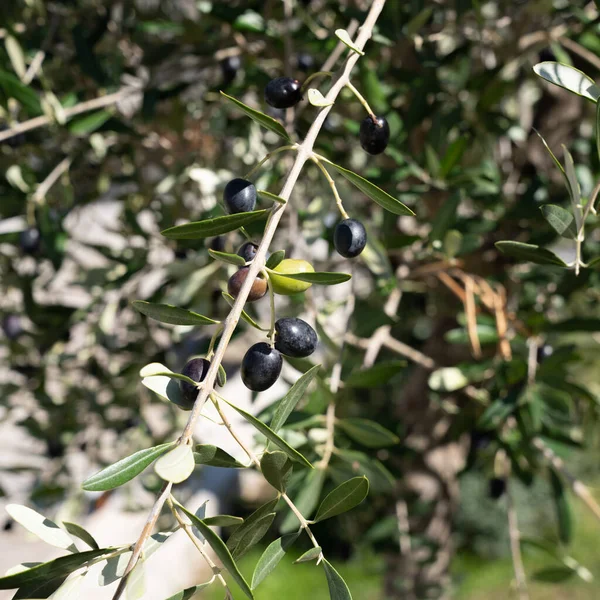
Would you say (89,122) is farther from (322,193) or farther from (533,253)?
(533,253)

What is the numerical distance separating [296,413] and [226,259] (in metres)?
0.41

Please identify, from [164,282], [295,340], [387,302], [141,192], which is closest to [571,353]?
[387,302]

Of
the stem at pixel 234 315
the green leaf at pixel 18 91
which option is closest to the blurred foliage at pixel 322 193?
the green leaf at pixel 18 91

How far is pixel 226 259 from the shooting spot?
0.54 meters

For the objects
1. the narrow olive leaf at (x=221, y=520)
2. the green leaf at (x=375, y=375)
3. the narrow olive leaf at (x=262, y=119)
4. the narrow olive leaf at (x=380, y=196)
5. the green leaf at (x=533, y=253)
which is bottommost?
the green leaf at (x=375, y=375)

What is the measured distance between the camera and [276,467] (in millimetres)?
576

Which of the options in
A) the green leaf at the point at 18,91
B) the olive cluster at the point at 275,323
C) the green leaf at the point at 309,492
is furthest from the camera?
the green leaf at the point at 18,91

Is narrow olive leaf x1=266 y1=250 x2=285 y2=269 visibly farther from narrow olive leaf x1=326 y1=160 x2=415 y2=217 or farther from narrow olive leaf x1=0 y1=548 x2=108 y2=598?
narrow olive leaf x1=0 y1=548 x2=108 y2=598

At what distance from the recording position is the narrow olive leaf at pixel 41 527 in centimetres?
56

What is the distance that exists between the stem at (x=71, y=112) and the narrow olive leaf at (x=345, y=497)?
0.81m

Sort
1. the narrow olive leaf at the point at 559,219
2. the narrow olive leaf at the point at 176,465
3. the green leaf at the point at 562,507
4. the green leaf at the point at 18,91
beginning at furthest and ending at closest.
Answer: the green leaf at the point at 562,507
the green leaf at the point at 18,91
the narrow olive leaf at the point at 559,219
the narrow olive leaf at the point at 176,465

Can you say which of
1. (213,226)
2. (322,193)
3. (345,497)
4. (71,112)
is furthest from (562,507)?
(71,112)

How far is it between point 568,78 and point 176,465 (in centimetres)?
49

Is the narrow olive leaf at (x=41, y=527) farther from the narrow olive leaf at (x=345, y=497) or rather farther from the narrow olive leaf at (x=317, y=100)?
the narrow olive leaf at (x=317, y=100)
